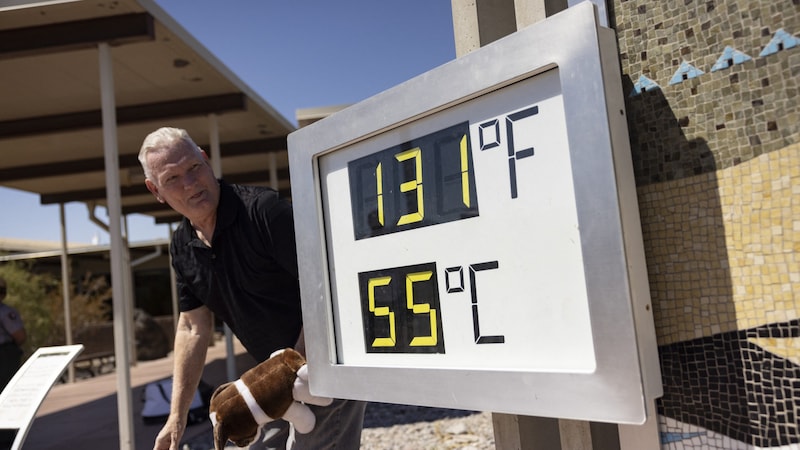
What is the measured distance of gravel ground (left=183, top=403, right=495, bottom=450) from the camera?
588 centimetres

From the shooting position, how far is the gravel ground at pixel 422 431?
588 cm

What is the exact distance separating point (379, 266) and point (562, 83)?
0.51m

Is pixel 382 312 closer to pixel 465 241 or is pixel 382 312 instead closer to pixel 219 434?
pixel 465 241

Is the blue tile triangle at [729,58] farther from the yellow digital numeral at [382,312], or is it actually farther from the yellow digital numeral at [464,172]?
the yellow digital numeral at [382,312]

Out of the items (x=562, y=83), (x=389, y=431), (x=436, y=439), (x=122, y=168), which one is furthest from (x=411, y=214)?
(x=122, y=168)

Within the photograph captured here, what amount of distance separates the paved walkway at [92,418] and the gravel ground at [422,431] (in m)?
1.17

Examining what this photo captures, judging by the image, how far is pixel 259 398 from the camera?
4.85 feet

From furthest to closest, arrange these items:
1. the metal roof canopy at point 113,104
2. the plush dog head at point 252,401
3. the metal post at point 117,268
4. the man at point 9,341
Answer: the man at point 9,341, the metal roof canopy at point 113,104, the metal post at point 117,268, the plush dog head at point 252,401

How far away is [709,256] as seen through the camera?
95 centimetres

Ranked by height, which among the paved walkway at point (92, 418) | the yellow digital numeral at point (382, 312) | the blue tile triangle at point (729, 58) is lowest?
the paved walkway at point (92, 418)

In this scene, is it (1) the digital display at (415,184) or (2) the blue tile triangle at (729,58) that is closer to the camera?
(2) the blue tile triangle at (729,58)

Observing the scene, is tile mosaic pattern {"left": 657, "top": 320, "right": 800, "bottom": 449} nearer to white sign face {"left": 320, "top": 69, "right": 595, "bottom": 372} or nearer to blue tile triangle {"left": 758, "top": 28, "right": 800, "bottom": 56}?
white sign face {"left": 320, "top": 69, "right": 595, "bottom": 372}

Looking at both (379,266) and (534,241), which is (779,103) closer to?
(534,241)

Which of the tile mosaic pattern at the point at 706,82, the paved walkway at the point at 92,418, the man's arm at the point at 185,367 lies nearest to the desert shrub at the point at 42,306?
the paved walkway at the point at 92,418
